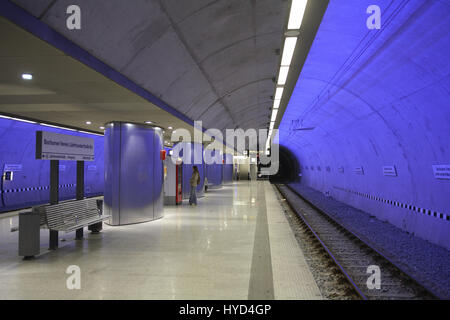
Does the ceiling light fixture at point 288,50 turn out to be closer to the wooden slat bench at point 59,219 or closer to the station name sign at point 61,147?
the station name sign at point 61,147

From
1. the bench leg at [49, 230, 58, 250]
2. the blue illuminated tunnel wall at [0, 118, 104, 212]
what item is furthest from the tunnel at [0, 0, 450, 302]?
the blue illuminated tunnel wall at [0, 118, 104, 212]

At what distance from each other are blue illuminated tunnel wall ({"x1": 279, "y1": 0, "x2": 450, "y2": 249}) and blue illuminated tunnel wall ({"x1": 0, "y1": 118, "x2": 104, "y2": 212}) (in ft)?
38.2

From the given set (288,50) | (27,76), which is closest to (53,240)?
(27,76)

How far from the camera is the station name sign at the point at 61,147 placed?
250 inches

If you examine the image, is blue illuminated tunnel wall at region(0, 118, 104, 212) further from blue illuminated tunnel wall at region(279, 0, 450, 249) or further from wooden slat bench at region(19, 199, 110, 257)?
blue illuminated tunnel wall at region(279, 0, 450, 249)

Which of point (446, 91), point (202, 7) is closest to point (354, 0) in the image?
point (446, 91)

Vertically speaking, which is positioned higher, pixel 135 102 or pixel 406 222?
pixel 135 102

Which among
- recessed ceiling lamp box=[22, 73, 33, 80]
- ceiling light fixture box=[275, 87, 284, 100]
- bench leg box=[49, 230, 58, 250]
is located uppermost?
ceiling light fixture box=[275, 87, 284, 100]

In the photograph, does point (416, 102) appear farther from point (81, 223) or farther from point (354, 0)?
point (81, 223)

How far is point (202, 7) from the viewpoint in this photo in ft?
16.9

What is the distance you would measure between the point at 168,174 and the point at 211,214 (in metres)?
3.65

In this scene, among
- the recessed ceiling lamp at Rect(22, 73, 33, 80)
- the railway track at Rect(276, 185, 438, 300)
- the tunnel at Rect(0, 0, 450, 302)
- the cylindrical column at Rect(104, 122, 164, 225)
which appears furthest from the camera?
the cylindrical column at Rect(104, 122, 164, 225)

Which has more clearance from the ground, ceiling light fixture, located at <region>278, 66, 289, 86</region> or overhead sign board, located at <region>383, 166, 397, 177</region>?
ceiling light fixture, located at <region>278, 66, 289, 86</region>

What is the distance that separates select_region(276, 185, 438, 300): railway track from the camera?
477cm
